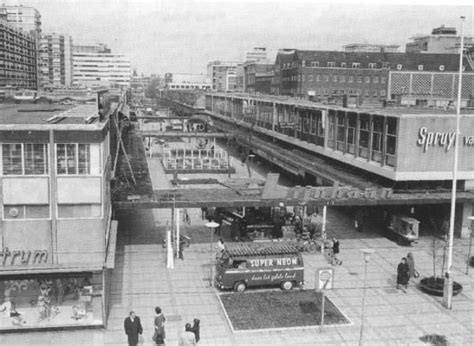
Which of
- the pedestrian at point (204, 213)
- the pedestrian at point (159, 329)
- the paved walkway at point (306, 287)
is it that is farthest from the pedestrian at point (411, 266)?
the pedestrian at point (204, 213)

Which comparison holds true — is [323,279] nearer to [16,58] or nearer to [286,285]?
[286,285]

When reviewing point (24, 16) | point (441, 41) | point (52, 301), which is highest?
point (24, 16)

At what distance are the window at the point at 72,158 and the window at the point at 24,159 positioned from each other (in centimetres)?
50

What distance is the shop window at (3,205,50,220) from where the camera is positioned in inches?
874

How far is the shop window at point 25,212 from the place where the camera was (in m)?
22.2

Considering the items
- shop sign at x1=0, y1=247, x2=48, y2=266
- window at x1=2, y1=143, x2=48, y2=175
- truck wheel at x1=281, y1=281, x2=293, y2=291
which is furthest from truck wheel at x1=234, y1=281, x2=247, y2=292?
window at x1=2, y1=143, x2=48, y2=175

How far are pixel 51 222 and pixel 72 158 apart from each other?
2544 mm

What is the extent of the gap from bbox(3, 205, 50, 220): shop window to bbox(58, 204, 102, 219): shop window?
1.79 ft

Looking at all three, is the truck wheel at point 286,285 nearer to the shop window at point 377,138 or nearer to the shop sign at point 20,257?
the shop sign at point 20,257

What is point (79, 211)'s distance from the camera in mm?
22891

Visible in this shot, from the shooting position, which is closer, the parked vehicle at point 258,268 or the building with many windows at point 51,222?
the building with many windows at point 51,222

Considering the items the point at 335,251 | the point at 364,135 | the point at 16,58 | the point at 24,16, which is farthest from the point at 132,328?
the point at 24,16

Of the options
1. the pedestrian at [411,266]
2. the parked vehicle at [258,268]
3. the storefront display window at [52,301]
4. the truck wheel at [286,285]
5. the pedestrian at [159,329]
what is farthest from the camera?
the pedestrian at [411,266]

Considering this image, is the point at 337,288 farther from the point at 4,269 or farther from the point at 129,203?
the point at 4,269
